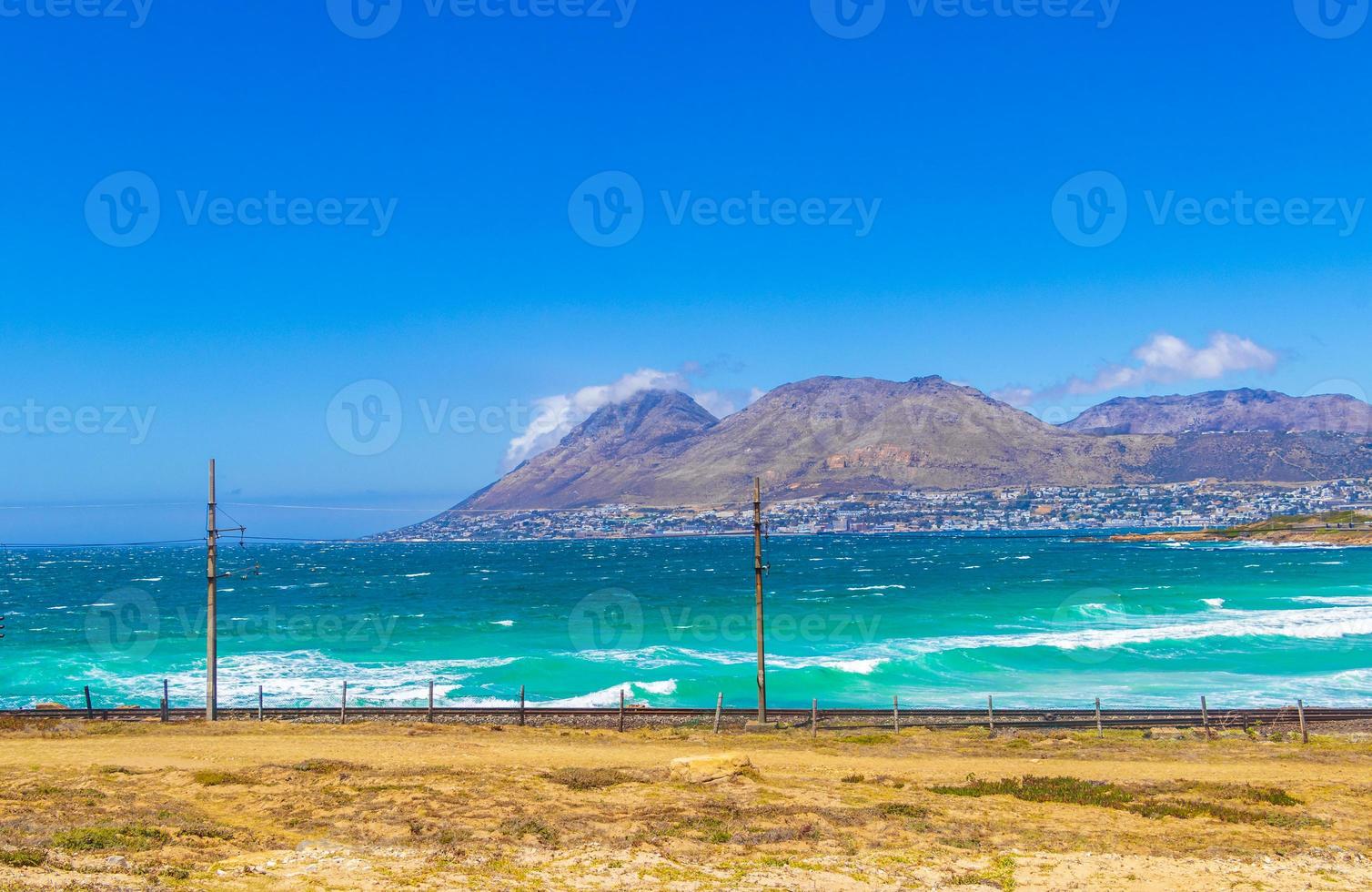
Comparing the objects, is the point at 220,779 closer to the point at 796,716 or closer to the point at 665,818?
the point at 665,818

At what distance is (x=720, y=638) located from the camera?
64500 mm

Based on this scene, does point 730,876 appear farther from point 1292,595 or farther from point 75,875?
point 1292,595

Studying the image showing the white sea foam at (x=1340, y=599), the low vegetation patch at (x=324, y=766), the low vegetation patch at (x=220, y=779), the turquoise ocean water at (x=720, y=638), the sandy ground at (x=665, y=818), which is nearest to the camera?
the sandy ground at (x=665, y=818)

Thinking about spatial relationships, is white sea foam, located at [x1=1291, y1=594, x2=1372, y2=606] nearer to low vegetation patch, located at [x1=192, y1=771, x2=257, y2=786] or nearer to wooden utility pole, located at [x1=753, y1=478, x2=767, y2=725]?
wooden utility pole, located at [x1=753, y1=478, x2=767, y2=725]

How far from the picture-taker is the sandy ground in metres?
15.0

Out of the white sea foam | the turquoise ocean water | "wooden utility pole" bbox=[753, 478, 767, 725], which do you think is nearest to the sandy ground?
"wooden utility pole" bbox=[753, 478, 767, 725]

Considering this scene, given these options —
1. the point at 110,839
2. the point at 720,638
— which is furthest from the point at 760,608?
the point at 720,638

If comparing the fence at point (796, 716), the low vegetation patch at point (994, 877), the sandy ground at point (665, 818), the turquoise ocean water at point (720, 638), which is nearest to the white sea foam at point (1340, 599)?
the turquoise ocean water at point (720, 638)

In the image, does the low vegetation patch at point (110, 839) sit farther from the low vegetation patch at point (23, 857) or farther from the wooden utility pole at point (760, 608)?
the wooden utility pole at point (760, 608)

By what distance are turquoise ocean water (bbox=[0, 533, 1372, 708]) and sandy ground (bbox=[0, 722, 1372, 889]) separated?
19.2 metres

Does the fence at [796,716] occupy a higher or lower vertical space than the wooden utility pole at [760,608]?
lower

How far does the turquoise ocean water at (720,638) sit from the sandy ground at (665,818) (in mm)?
19206

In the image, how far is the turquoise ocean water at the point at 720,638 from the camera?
47.2 m

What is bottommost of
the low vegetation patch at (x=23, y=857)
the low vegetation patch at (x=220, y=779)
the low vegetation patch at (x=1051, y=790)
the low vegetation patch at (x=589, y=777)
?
the low vegetation patch at (x=1051, y=790)
